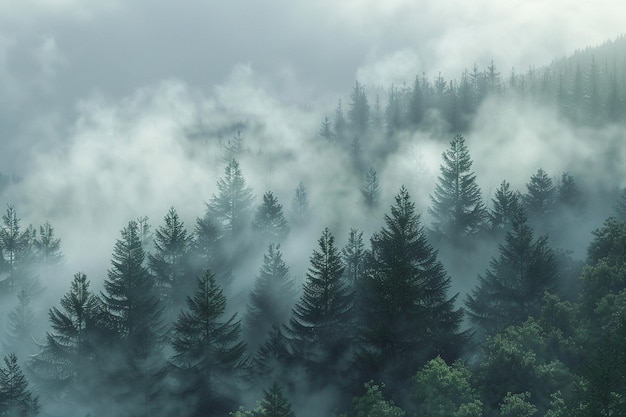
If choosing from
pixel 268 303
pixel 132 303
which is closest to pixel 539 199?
pixel 268 303

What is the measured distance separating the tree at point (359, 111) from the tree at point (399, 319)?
11778cm

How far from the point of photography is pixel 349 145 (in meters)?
150

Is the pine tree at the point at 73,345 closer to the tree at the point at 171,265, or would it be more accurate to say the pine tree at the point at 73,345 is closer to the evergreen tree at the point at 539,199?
the tree at the point at 171,265

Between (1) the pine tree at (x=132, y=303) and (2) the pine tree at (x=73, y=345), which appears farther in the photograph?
(1) the pine tree at (x=132, y=303)

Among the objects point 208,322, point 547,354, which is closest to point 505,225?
point 547,354

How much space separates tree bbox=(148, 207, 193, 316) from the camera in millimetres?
61125

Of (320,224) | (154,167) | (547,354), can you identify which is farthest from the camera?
(154,167)

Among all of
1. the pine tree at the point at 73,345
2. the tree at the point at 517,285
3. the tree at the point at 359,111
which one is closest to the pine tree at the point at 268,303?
the pine tree at the point at 73,345

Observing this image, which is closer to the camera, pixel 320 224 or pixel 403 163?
pixel 320 224

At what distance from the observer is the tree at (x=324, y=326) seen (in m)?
45.3

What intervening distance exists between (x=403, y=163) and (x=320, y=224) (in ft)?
124

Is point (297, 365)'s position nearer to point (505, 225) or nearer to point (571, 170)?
point (505, 225)

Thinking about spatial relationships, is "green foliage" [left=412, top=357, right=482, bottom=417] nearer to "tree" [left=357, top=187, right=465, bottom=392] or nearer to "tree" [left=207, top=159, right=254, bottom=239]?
"tree" [left=357, top=187, right=465, bottom=392]

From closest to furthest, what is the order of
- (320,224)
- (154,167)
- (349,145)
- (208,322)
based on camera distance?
(208,322) < (320,224) < (349,145) < (154,167)
